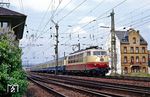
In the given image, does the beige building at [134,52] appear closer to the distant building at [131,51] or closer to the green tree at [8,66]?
the distant building at [131,51]

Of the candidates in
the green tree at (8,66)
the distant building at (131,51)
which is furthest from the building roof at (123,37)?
the green tree at (8,66)

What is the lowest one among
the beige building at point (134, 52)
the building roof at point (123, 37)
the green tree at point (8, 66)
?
the green tree at point (8, 66)

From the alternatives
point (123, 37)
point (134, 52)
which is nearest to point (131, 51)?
point (134, 52)

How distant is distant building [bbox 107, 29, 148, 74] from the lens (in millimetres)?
86812

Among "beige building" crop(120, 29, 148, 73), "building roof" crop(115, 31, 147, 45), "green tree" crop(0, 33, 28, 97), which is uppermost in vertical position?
"building roof" crop(115, 31, 147, 45)

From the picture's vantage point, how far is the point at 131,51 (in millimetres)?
89500

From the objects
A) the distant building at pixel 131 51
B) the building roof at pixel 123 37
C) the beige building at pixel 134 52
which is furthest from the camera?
the building roof at pixel 123 37

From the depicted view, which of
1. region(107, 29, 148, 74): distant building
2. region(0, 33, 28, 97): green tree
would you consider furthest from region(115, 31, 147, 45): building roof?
region(0, 33, 28, 97): green tree

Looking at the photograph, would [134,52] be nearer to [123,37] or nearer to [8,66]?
[123,37]

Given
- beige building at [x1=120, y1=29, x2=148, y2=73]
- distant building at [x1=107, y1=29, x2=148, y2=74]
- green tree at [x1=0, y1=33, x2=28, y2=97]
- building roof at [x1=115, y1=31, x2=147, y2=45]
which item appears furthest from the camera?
building roof at [x1=115, y1=31, x2=147, y2=45]

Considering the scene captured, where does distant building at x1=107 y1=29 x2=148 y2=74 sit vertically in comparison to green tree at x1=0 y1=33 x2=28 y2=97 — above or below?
above

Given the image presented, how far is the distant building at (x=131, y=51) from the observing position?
285ft

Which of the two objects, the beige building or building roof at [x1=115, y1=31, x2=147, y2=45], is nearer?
the beige building

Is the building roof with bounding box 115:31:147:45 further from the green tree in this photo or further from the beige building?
the green tree
